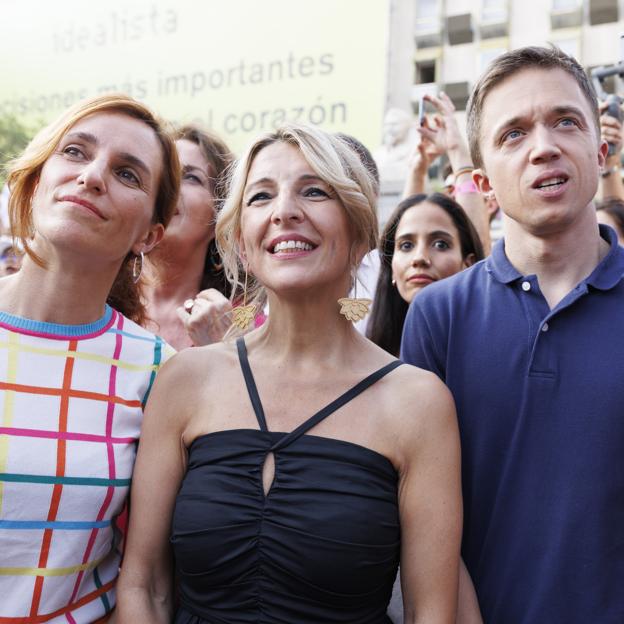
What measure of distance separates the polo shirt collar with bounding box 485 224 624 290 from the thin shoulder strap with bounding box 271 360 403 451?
40 centimetres

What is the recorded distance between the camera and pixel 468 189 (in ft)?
12.6

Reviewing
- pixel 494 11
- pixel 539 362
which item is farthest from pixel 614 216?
pixel 494 11

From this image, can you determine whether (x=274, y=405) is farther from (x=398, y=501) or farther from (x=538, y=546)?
(x=538, y=546)

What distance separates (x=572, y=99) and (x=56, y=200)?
4.48 feet

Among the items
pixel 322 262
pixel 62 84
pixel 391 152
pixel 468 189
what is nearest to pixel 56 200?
pixel 322 262

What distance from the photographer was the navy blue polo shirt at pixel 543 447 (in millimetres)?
1761

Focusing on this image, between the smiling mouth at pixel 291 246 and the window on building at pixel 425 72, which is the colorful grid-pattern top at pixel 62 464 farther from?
the window on building at pixel 425 72

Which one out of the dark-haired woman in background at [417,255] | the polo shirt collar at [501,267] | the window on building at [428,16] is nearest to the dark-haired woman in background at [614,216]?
the dark-haired woman in background at [417,255]

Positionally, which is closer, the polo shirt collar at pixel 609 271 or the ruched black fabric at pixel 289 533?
the ruched black fabric at pixel 289 533

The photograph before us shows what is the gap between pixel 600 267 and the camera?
1.92m

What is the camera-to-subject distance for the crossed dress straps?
1743 mm

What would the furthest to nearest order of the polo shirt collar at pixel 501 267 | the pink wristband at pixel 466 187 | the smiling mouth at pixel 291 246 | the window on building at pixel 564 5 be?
the window on building at pixel 564 5, the pink wristband at pixel 466 187, the polo shirt collar at pixel 501 267, the smiling mouth at pixel 291 246

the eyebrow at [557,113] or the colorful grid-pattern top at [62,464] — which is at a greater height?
the eyebrow at [557,113]

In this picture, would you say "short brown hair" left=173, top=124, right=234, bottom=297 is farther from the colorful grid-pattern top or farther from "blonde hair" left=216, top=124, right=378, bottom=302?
the colorful grid-pattern top
